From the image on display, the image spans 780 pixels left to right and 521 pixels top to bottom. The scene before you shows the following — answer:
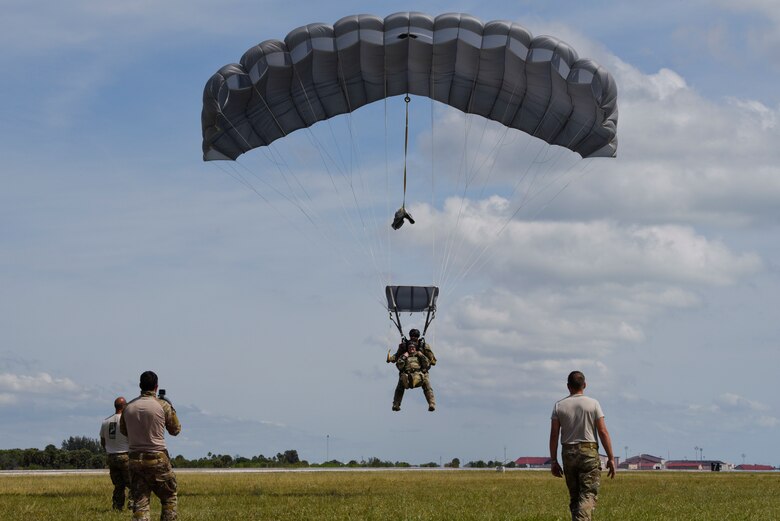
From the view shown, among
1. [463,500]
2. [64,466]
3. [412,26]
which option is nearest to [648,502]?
[463,500]

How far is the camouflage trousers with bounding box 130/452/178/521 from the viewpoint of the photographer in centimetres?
1207

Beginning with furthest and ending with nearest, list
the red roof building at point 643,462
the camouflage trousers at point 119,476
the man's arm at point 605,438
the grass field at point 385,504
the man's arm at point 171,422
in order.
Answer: the red roof building at point 643,462 < the camouflage trousers at point 119,476 < the grass field at point 385,504 < the man's arm at point 171,422 < the man's arm at point 605,438

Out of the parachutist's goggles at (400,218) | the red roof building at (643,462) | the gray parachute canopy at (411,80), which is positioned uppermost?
the gray parachute canopy at (411,80)

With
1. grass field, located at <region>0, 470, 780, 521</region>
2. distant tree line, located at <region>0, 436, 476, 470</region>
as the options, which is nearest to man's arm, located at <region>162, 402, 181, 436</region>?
grass field, located at <region>0, 470, 780, 521</region>

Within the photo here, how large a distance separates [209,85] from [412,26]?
15.5 ft

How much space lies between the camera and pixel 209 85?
23.0 meters

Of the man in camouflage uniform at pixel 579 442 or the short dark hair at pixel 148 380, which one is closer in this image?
the man in camouflage uniform at pixel 579 442

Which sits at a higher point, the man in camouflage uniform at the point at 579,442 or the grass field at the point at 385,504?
the man in camouflage uniform at the point at 579,442

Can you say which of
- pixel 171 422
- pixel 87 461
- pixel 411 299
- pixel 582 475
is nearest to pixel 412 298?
pixel 411 299

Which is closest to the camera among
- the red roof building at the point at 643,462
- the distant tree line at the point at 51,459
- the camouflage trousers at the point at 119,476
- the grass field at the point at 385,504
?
the grass field at the point at 385,504

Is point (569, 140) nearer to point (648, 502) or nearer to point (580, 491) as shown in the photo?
point (648, 502)

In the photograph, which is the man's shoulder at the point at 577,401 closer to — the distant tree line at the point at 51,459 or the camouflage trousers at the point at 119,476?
the camouflage trousers at the point at 119,476

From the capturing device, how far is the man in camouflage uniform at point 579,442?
455 inches

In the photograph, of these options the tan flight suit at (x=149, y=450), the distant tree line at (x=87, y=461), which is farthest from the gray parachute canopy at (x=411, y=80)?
the distant tree line at (x=87, y=461)
